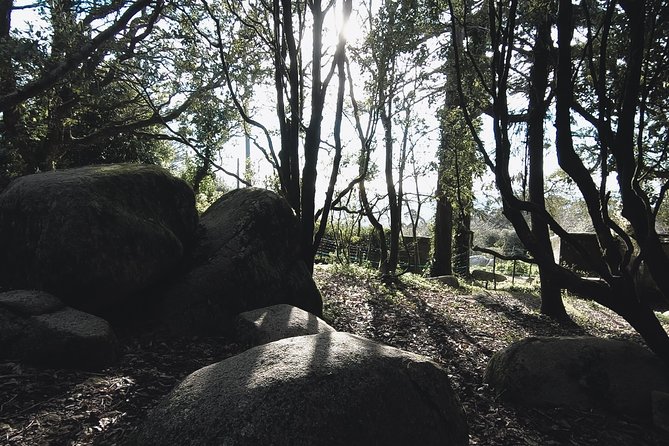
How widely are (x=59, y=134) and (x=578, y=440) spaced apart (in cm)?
1305

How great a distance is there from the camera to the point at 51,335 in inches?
125

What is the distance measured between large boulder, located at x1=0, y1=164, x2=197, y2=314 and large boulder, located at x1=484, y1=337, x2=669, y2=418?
11.8 ft

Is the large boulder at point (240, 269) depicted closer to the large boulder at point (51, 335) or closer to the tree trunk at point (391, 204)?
the large boulder at point (51, 335)

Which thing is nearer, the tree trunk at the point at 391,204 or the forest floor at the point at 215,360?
the forest floor at the point at 215,360

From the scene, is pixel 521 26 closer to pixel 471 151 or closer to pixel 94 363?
pixel 471 151

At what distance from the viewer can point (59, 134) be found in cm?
1146

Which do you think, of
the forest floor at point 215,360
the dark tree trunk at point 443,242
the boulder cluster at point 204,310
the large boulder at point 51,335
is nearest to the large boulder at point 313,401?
the boulder cluster at point 204,310

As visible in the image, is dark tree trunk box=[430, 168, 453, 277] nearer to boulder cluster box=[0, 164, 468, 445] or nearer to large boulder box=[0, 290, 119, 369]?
boulder cluster box=[0, 164, 468, 445]

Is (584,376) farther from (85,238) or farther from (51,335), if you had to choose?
(85,238)

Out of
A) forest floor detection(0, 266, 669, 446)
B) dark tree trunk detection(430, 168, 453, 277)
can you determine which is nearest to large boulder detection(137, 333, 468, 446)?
forest floor detection(0, 266, 669, 446)

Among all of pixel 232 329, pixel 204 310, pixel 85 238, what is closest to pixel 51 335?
pixel 85 238

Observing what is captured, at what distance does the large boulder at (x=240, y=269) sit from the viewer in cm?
453

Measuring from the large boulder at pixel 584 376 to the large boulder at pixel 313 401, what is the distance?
52.0 inches

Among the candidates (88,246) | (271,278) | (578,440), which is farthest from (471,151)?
(88,246)
